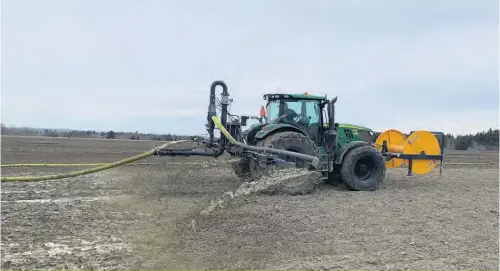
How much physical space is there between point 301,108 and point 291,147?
53.4 inches

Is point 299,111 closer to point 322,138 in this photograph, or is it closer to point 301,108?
point 301,108

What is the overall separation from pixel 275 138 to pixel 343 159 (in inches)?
75.5

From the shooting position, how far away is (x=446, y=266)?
4.76m

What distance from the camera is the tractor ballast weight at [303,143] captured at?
30.4 ft

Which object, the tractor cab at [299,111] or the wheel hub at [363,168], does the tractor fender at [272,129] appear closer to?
the tractor cab at [299,111]

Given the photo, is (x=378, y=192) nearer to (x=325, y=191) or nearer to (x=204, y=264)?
(x=325, y=191)

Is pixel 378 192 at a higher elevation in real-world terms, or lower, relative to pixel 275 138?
lower

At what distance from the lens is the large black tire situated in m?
10.1

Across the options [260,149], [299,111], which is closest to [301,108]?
[299,111]

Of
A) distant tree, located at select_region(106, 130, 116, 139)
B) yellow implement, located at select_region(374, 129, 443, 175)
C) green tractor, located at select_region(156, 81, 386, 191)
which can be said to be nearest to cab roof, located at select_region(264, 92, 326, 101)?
green tractor, located at select_region(156, 81, 386, 191)

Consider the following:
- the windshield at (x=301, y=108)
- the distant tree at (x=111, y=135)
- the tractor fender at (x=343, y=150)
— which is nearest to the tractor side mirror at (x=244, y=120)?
the windshield at (x=301, y=108)

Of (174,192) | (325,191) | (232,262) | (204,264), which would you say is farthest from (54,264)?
(325,191)

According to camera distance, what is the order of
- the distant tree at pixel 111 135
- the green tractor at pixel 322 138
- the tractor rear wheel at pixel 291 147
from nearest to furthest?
the tractor rear wheel at pixel 291 147
the green tractor at pixel 322 138
the distant tree at pixel 111 135

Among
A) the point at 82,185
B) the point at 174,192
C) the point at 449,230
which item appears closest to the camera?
the point at 449,230
